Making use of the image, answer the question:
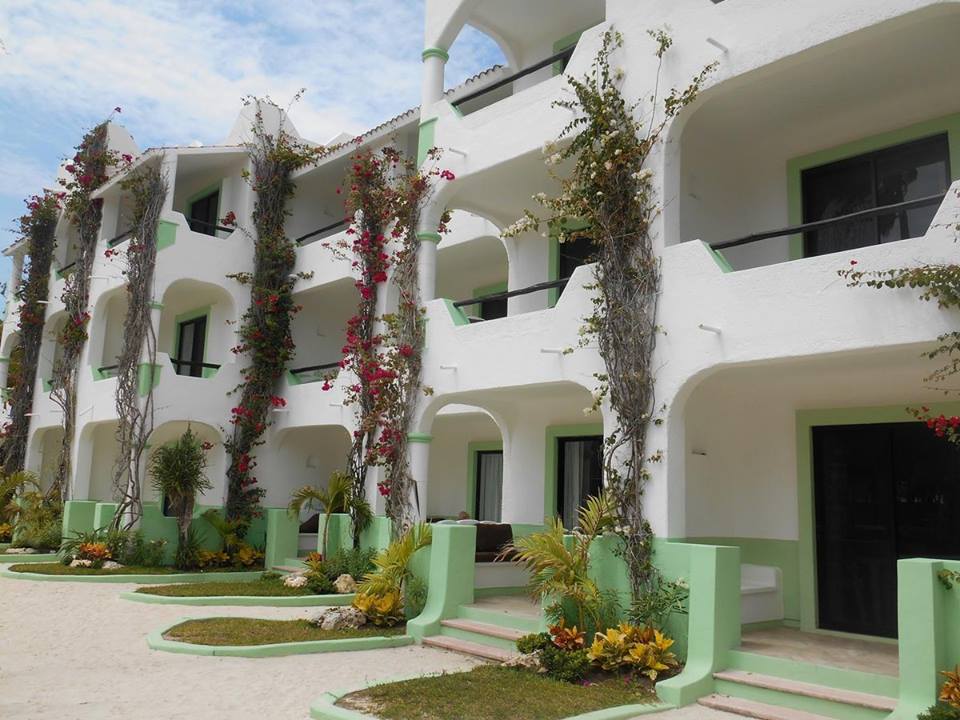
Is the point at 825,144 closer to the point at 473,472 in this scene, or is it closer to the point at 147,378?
the point at 473,472

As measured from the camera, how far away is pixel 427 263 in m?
14.8

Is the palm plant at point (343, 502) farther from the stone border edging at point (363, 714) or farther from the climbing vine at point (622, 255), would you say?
the stone border edging at point (363, 714)

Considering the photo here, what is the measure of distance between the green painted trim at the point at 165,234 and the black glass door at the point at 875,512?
14.1 m

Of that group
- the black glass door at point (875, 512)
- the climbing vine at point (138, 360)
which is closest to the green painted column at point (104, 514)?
the climbing vine at point (138, 360)

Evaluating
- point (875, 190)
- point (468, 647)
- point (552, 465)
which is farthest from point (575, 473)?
point (875, 190)

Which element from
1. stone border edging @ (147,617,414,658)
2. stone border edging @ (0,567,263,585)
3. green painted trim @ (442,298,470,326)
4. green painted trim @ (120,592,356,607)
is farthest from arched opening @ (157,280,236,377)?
stone border edging @ (147,617,414,658)

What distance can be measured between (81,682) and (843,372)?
9.10 m

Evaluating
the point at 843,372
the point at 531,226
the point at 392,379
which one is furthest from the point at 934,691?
the point at 392,379

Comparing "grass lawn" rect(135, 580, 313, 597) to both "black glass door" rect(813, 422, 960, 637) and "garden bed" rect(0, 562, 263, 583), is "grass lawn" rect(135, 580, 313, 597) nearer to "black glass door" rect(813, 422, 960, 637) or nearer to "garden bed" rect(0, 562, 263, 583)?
"garden bed" rect(0, 562, 263, 583)

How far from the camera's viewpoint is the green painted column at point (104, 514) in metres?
18.2

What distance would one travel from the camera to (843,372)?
10.5 m

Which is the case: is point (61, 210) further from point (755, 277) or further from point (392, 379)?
point (755, 277)

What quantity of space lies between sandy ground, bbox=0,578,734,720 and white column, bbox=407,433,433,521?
7.86 feet

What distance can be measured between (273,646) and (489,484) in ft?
28.5
